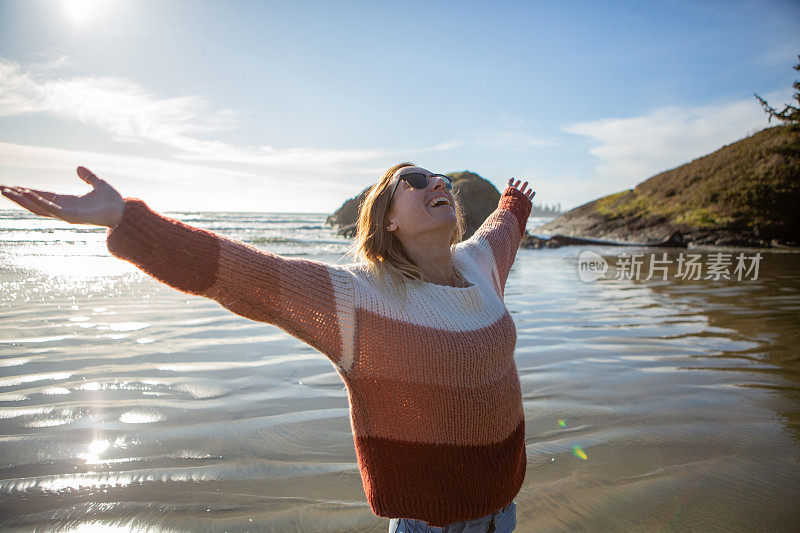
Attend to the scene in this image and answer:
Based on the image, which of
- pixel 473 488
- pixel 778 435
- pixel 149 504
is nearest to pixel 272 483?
pixel 149 504

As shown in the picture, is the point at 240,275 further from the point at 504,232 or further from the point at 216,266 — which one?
the point at 504,232

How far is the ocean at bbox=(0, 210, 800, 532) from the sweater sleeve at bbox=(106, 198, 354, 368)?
1.64m

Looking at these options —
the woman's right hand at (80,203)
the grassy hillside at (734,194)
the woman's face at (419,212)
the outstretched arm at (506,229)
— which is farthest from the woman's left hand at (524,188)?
the grassy hillside at (734,194)

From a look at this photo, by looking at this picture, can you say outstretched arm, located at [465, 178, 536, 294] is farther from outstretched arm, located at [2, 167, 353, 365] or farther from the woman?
outstretched arm, located at [2, 167, 353, 365]

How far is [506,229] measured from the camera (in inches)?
118

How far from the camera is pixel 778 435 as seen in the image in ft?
12.4

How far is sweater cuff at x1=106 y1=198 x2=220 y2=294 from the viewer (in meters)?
1.44

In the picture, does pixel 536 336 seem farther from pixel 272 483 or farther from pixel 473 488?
pixel 473 488

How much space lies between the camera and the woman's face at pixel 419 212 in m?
2.05

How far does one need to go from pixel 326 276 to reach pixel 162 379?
148 inches

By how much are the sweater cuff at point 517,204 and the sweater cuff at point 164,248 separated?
2.15 metres

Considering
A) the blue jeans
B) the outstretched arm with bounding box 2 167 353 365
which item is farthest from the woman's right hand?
the blue jeans

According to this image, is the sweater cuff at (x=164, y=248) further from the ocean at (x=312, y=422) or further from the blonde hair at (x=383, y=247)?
the ocean at (x=312, y=422)

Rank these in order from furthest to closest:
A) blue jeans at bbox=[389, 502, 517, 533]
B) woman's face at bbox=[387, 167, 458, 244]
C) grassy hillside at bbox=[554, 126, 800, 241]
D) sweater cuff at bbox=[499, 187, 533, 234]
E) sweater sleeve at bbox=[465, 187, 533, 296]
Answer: grassy hillside at bbox=[554, 126, 800, 241] → sweater cuff at bbox=[499, 187, 533, 234] → sweater sleeve at bbox=[465, 187, 533, 296] → woman's face at bbox=[387, 167, 458, 244] → blue jeans at bbox=[389, 502, 517, 533]
